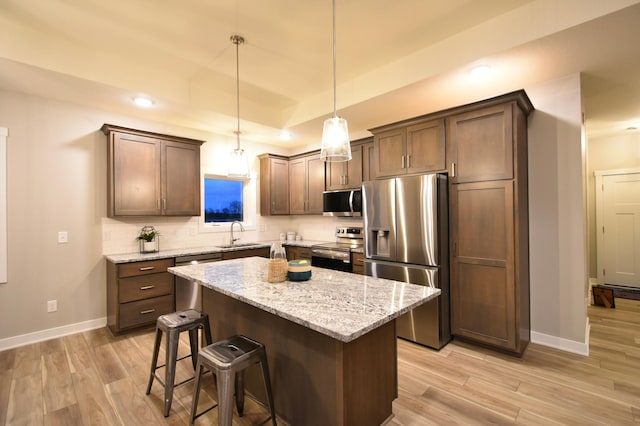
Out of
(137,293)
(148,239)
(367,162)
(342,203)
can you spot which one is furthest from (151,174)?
(367,162)

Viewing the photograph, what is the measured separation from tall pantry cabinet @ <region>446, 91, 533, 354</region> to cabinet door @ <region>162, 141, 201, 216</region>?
131 inches

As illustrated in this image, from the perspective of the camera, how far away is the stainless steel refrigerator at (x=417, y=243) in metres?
3.00

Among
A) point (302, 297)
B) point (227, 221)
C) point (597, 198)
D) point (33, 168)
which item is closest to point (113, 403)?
point (302, 297)

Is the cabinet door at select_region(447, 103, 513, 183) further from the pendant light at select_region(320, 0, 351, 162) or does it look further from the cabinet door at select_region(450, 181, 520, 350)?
the pendant light at select_region(320, 0, 351, 162)

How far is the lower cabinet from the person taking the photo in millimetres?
3361

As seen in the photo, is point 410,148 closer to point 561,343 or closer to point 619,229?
point 561,343

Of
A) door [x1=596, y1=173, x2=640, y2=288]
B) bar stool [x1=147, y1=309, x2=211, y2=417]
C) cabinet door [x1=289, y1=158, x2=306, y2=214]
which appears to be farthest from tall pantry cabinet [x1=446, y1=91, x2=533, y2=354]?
door [x1=596, y1=173, x2=640, y2=288]

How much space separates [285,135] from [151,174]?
2091mm

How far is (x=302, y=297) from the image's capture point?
5.64ft

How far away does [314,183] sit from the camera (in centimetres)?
508

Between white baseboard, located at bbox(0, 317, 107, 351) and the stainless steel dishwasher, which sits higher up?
the stainless steel dishwasher

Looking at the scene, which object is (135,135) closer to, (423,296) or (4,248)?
(4,248)

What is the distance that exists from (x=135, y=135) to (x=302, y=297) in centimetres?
331

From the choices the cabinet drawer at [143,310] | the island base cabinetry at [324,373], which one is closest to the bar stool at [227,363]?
the island base cabinetry at [324,373]
